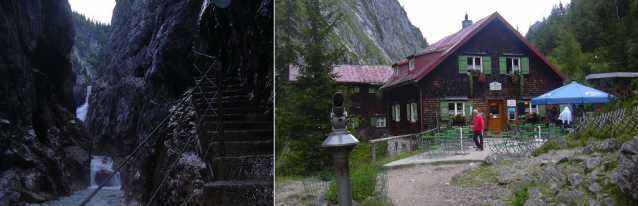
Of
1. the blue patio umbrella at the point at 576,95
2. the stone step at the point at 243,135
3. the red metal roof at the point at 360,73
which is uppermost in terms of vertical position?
the red metal roof at the point at 360,73

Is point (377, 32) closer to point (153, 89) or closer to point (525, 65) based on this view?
point (525, 65)

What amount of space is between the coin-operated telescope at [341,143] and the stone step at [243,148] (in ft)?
1.38

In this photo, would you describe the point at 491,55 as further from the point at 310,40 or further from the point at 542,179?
the point at 310,40

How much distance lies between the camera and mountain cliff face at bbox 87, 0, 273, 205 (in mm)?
1601

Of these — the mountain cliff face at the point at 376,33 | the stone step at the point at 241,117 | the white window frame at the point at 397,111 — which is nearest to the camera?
the stone step at the point at 241,117

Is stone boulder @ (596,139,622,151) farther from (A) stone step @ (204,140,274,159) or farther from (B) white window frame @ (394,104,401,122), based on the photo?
(A) stone step @ (204,140,274,159)

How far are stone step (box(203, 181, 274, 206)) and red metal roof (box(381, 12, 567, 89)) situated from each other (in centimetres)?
139

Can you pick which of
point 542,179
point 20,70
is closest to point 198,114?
point 20,70

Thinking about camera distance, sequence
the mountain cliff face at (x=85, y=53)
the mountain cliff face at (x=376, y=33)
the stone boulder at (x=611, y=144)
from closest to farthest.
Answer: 1. the mountain cliff face at (x=85, y=53)
2. the stone boulder at (x=611, y=144)
3. the mountain cliff face at (x=376, y=33)

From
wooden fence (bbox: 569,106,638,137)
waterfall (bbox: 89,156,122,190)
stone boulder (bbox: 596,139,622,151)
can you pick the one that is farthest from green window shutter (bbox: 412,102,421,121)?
waterfall (bbox: 89,156,122,190)

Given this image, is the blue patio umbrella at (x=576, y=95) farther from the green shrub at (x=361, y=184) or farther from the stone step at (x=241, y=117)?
the stone step at (x=241, y=117)

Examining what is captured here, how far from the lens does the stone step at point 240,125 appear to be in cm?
180

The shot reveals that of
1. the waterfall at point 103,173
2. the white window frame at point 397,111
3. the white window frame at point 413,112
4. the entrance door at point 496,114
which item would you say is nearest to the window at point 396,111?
the white window frame at point 397,111

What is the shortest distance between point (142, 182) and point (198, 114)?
0.41 m
